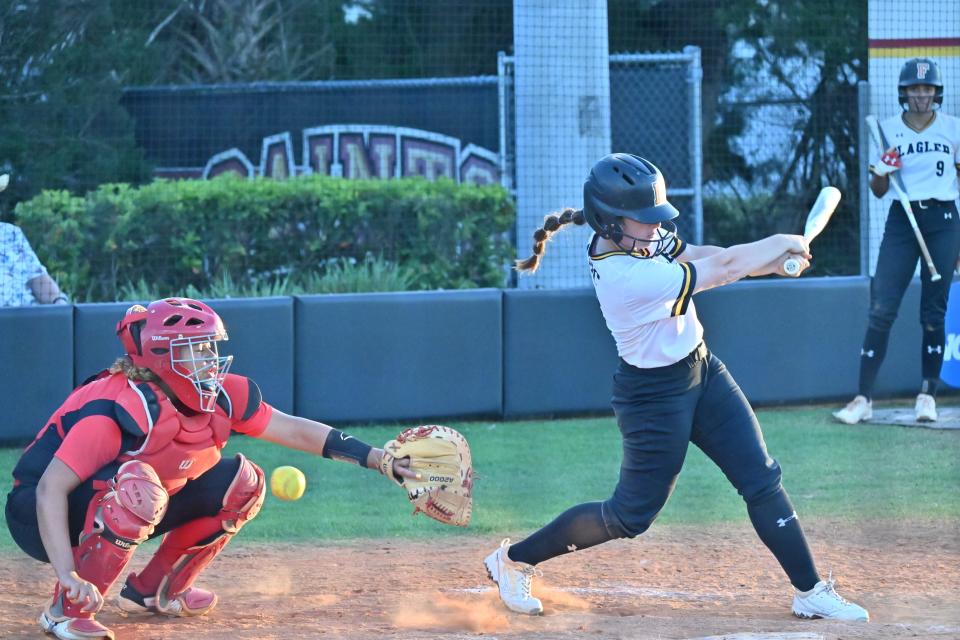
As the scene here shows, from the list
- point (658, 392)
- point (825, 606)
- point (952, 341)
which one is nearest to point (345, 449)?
point (658, 392)

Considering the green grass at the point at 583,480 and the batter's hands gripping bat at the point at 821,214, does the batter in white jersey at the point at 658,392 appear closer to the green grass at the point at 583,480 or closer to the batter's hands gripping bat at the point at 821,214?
the batter's hands gripping bat at the point at 821,214

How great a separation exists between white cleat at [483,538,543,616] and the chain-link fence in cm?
443

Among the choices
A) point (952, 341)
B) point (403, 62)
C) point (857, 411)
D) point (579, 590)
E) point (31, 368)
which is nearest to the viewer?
point (579, 590)

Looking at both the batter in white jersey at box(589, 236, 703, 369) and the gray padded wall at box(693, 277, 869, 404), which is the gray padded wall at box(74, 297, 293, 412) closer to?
the gray padded wall at box(693, 277, 869, 404)

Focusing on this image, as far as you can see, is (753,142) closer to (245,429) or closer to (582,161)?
(582,161)

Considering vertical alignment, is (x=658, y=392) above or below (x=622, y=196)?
below

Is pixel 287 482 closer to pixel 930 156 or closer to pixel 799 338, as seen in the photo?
pixel 930 156

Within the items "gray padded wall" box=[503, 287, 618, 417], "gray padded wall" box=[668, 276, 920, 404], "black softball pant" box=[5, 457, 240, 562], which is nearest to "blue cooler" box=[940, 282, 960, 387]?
"gray padded wall" box=[668, 276, 920, 404]

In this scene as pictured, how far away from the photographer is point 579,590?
480cm

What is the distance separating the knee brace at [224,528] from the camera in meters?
4.32

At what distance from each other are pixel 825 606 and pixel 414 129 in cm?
1067

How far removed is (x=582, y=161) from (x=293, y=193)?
229 cm

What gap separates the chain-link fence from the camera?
941cm

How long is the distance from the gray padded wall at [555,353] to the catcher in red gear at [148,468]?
4.11 meters
